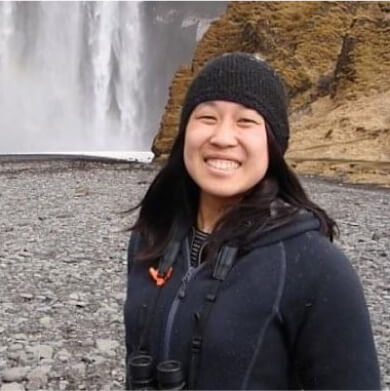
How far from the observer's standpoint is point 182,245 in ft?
6.43

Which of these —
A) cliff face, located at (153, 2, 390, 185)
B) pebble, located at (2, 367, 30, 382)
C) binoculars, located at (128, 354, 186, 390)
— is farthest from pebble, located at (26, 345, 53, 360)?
cliff face, located at (153, 2, 390, 185)

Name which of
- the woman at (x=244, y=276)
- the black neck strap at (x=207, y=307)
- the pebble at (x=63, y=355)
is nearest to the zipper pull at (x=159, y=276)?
the woman at (x=244, y=276)

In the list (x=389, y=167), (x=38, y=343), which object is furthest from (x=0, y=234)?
(x=389, y=167)

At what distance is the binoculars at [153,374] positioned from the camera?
1719 millimetres

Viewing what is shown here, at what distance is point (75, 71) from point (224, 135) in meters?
54.5

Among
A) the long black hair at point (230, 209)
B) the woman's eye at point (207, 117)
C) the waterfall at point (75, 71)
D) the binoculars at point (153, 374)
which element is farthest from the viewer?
the waterfall at point (75, 71)

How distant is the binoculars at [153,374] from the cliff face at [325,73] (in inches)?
741

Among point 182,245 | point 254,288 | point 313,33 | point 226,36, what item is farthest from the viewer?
point 226,36

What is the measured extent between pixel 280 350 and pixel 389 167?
806 inches

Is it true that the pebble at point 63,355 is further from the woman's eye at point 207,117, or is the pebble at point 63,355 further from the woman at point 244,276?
the woman's eye at point 207,117

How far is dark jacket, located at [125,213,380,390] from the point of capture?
172 centimetres

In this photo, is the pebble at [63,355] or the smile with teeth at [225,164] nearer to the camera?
the smile with teeth at [225,164]

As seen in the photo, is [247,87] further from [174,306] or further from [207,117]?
[174,306]

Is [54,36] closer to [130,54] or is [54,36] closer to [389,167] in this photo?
[130,54]
